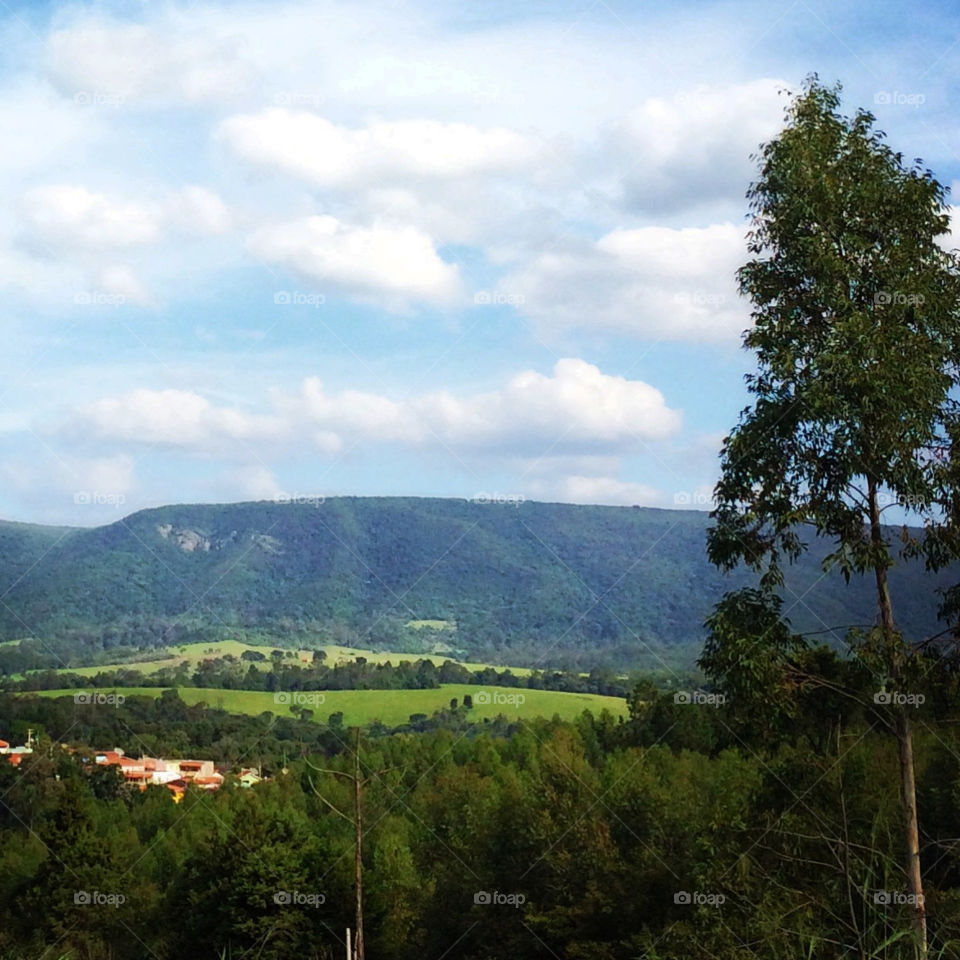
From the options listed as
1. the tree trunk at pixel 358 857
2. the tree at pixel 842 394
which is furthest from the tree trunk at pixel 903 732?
the tree trunk at pixel 358 857

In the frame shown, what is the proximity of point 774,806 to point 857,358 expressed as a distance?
11776 millimetres

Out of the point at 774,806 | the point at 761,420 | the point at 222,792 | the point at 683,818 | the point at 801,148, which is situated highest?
the point at 801,148

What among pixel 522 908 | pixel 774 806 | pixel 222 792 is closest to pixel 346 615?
pixel 222 792

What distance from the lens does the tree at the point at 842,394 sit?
13.4 metres

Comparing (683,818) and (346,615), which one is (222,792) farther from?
(346,615)

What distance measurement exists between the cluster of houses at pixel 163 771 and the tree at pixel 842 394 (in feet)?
249

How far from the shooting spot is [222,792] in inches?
3162

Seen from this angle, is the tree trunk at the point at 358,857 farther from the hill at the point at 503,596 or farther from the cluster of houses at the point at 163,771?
the hill at the point at 503,596

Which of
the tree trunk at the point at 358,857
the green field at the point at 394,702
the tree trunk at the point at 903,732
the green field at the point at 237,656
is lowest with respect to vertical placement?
the green field at the point at 394,702

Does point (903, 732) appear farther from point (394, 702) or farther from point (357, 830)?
point (394, 702)

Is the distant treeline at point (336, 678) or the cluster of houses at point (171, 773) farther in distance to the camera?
the distant treeline at point (336, 678)

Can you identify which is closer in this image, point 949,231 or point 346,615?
point 949,231

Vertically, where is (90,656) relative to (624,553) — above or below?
below

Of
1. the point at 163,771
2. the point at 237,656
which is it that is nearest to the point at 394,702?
the point at 163,771
